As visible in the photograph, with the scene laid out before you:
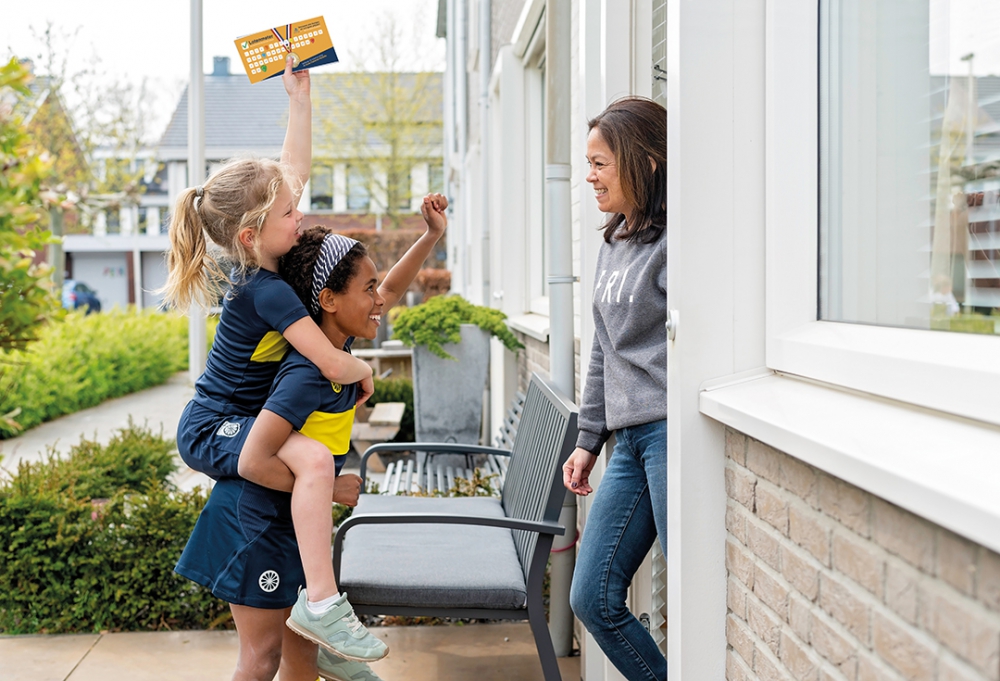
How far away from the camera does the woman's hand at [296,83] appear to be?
263 centimetres

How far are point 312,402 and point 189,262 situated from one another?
489 millimetres

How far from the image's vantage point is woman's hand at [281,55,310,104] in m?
2.63

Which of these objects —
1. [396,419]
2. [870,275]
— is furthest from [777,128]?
[396,419]

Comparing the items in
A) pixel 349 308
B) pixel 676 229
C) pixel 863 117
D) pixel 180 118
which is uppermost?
pixel 180 118

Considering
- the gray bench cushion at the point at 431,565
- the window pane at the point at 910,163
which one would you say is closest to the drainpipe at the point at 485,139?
the gray bench cushion at the point at 431,565

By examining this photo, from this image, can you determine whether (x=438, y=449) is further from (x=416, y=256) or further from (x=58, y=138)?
(x=58, y=138)

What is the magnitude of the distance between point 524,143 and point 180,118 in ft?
105

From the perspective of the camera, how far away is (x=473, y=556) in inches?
121

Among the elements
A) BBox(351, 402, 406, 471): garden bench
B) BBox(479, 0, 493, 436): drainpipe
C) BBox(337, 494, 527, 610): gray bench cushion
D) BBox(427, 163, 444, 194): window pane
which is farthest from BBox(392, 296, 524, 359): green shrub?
BBox(427, 163, 444, 194): window pane

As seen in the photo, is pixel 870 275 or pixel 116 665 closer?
pixel 870 275

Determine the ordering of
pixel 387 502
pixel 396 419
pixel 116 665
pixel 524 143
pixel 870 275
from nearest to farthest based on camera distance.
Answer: pixel 870 275 < pixel 116 665 < pixel 387 502 < pixel 524 143 < pixel 396 419

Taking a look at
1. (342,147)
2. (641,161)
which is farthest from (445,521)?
(342,147)

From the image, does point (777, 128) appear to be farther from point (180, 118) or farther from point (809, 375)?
point (180, 118)

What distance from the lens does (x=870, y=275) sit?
159 cm
